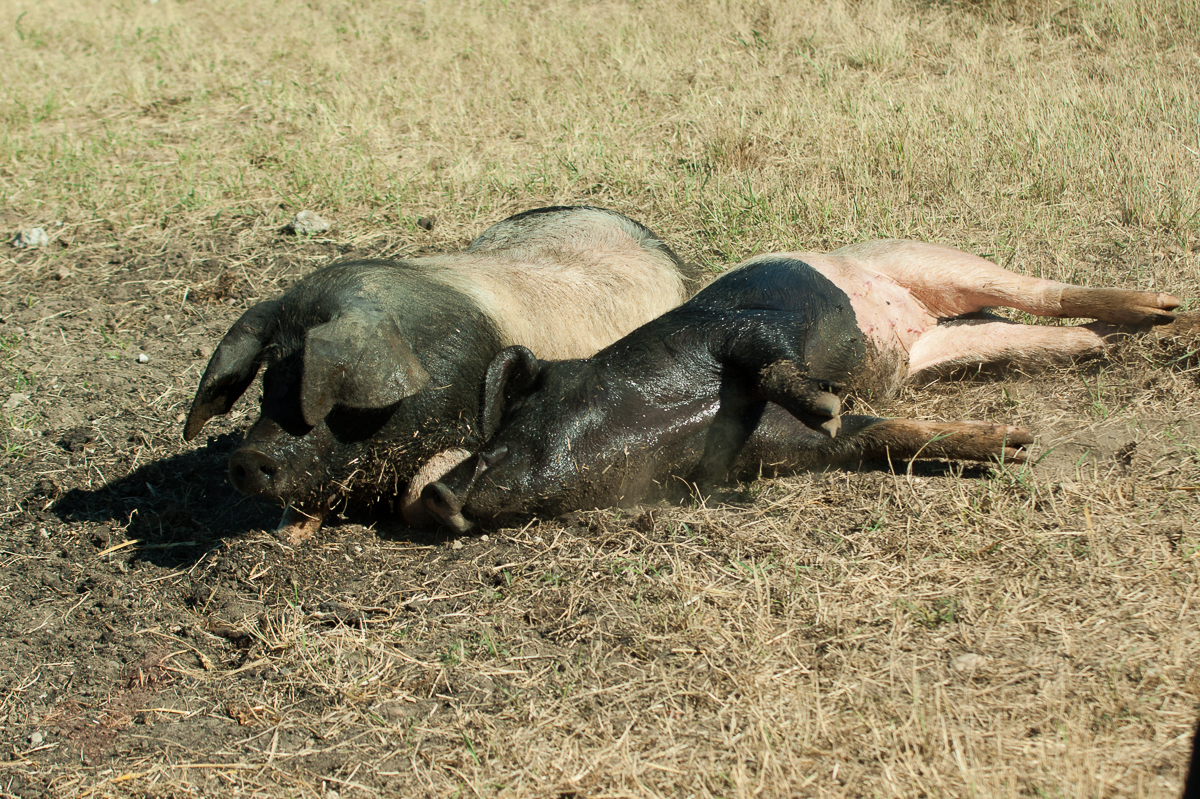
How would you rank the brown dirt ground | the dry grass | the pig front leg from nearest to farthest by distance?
1. the brown dirt ground
2. the dry grass
3. the pig front leg

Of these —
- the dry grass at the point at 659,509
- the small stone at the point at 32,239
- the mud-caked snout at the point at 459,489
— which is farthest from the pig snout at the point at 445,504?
the small stone at the point at 32,239

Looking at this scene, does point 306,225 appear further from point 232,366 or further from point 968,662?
point 968,662

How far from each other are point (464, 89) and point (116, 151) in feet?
8.54

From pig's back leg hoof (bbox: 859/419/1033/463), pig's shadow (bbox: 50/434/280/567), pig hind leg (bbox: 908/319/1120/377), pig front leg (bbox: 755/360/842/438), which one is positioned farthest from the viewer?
pig hind leg (bbox: 908/319/1120/377)

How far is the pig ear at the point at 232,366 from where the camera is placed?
363cm

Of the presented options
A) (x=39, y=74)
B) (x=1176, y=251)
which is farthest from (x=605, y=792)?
(x=39, y=74)

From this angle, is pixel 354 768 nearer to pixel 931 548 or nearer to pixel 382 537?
pixel 382 537

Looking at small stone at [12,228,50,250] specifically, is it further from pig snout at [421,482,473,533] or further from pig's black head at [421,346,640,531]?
pig snout at [421,482,473,533]

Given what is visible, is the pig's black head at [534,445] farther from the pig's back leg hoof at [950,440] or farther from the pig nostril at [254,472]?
the pig's back leg hoof at [950,440]

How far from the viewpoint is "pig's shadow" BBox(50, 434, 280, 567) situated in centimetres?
378

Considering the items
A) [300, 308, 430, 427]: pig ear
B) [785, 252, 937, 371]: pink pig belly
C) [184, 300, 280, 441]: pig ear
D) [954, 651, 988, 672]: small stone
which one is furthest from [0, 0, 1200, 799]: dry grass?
[300, 308, 430, 427]: pig ear

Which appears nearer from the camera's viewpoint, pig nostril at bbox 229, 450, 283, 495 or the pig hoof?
pig nostril at bbox 229, 450, 283, 495

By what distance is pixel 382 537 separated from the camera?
3.66m

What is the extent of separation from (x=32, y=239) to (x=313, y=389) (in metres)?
4.02
